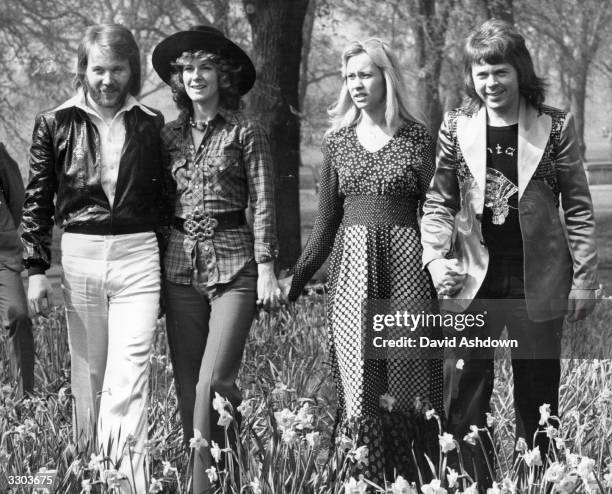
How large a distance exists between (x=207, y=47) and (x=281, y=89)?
4.91 metres

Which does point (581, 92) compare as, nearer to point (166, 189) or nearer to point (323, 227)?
point (323, 227)

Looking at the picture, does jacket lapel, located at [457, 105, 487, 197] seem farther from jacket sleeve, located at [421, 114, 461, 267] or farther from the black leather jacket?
the black leather jacket

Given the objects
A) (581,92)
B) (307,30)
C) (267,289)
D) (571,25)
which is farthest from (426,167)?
(581,92)

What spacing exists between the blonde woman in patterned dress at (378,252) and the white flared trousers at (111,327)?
572 millimetres

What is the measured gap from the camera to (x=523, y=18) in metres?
20.3

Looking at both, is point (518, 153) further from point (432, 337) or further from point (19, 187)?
point (19, 187)

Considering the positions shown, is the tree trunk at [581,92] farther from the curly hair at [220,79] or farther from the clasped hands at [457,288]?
the clasped hands at [457,288]

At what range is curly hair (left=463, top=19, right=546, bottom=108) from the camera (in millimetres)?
3598

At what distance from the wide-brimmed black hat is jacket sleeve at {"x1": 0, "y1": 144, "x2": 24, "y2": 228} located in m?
1.94

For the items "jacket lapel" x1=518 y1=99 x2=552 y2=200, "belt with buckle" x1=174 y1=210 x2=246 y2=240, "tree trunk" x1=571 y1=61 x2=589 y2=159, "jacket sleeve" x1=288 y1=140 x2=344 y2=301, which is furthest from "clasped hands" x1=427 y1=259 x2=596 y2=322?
"tree trunk" x1=571 y1=61 x2=589 y2=159

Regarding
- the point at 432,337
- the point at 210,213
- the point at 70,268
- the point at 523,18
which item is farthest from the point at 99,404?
the point at 523,18

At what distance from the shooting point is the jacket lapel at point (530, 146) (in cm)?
359

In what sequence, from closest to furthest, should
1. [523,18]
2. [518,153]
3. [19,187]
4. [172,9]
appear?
[518,153], [19,187], [172,9], [523,18]

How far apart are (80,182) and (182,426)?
3.24 feet
